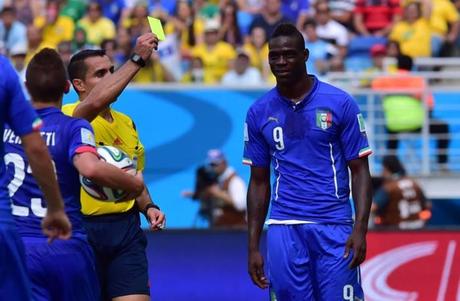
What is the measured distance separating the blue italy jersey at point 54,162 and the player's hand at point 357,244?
1.98 meters

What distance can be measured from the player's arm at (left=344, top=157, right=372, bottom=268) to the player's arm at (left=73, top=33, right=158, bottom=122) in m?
1.56

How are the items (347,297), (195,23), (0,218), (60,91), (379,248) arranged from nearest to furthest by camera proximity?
(0,218) < (60,91) < (347,297) < (379,248) < (195,23)

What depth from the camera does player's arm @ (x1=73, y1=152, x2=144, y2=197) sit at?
7301mm

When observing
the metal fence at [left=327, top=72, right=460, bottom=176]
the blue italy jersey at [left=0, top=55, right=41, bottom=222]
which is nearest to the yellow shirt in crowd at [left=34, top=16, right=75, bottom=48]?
the metal fence at [left=327, top=72, right=460, bottom=176]

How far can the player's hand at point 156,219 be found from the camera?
28.7ft

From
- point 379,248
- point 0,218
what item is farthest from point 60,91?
point 379,248

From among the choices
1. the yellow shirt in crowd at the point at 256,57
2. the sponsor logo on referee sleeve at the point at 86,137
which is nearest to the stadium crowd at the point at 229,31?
the yellow shirt in crowd at the point at 256,57

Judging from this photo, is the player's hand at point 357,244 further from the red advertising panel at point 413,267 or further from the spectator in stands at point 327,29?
the spectator in stands at point 327,29

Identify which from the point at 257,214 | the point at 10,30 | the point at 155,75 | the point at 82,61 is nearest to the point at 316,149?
the point at 257,214

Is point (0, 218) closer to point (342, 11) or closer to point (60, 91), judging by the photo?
point (60, 91)

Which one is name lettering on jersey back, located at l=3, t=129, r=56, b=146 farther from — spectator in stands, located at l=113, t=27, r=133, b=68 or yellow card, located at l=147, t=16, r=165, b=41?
spectator in stands, located at l=113, t=27, r=133, b=68

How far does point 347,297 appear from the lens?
862 centimetres

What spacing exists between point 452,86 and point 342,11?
2.60 metres

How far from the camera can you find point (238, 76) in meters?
19.8
